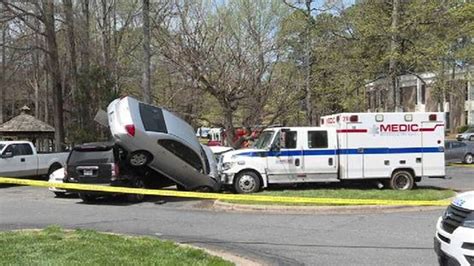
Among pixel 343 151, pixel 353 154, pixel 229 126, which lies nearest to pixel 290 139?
pixel 343 151

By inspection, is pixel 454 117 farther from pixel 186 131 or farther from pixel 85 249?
pixel 85 249

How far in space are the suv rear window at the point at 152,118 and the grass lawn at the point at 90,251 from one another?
6.07m

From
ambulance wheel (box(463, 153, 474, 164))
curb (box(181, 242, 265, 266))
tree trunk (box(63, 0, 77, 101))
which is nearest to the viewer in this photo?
curb (box(181, 242, 265, 266))

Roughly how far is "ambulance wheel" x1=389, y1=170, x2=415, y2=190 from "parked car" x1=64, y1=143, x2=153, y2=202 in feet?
24.0

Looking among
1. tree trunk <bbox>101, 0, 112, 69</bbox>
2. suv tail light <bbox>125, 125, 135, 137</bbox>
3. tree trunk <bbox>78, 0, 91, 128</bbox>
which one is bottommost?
suv tail light <bbox>125, 125, 135, 137</bbox>

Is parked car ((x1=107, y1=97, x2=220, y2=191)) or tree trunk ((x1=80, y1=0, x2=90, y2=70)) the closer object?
parked car ((x1=107, y1=97, x2=220, y2=191))

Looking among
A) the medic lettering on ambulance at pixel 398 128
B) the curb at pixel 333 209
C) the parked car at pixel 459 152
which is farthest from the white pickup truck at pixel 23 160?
the parked car at pixel 459 152

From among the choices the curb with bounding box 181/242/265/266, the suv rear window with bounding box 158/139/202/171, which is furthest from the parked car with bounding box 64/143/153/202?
the curb with bounding box 181/242/265/266

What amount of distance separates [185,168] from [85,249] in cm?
833

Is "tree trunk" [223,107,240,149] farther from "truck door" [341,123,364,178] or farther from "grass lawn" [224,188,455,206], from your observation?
"grass lawn" [224,188,455,206]

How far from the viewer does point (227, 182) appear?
17750 mm

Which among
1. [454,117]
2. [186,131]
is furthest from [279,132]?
[454,117]

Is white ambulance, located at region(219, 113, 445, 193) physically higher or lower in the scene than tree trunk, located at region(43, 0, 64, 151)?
lower

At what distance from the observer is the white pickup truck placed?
907 inches
